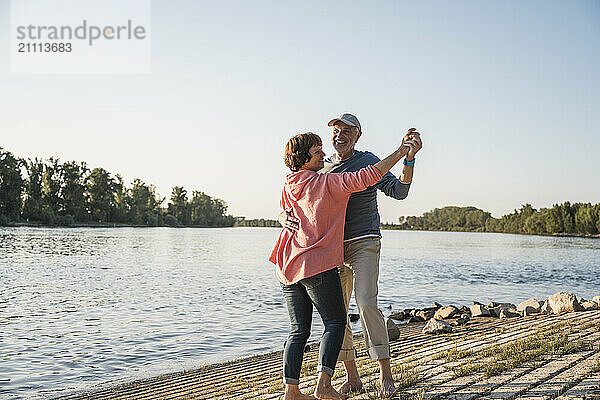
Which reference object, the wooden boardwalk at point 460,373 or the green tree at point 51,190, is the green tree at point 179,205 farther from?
the wooden boardwalk at point 460,373

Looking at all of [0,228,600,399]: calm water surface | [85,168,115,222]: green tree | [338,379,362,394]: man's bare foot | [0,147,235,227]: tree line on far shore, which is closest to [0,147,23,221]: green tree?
[0,147,235,227]: tree line on far shore

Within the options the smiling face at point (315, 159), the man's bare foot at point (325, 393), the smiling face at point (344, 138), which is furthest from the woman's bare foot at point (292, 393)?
the smiling face at point (344, 138)

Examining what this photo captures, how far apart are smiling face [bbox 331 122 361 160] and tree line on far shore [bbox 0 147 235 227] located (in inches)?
4012

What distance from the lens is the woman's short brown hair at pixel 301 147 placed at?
4.60m

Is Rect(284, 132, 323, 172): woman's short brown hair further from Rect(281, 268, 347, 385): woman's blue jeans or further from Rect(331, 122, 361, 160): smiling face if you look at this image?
Rect(281, 268, 347, 385): woman's blue jeans

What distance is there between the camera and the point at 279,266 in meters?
4.62

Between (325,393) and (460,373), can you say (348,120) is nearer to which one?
(325,393)

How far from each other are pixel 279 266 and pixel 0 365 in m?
8.05

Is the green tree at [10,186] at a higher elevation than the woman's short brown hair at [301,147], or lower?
higher

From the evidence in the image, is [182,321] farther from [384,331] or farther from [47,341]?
[384,331]

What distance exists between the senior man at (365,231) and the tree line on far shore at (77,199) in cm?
10194

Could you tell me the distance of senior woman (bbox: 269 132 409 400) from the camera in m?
4.46

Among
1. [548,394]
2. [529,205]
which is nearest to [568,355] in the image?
[548,394]

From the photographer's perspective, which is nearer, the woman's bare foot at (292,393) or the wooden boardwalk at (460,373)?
the woman's bare foot at (292,393)
